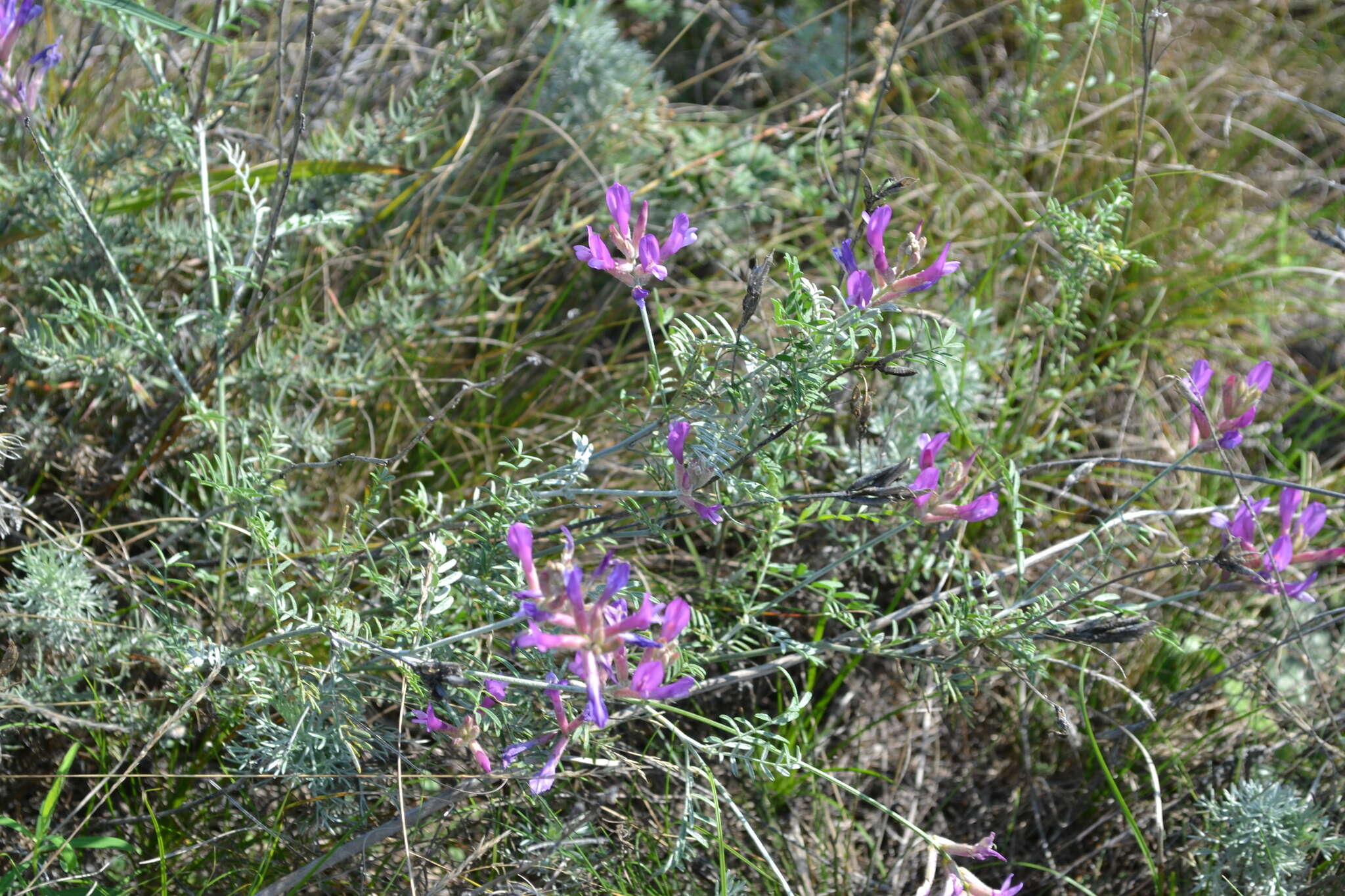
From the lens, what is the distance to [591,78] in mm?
2697

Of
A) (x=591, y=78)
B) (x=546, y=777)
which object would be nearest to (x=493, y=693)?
(x=546, y=777)

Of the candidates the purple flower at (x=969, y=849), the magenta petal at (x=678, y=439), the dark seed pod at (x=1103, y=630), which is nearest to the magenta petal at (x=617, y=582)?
the magenta petal at (x=678, y=439)

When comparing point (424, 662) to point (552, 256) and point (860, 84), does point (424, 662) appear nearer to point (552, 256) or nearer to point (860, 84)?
point (552, 256)

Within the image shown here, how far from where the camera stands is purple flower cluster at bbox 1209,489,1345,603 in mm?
1588

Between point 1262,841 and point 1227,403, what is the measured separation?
70cm

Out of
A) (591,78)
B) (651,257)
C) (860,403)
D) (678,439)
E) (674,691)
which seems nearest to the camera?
(674,691)

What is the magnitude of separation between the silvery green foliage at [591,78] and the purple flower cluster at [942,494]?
58.7 inches

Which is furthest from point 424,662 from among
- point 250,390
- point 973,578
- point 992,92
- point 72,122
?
point 992,92

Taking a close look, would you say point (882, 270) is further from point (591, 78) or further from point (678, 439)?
point (591, 78)

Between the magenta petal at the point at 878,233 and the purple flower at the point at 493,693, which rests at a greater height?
the magenta petal at the point at 878,233

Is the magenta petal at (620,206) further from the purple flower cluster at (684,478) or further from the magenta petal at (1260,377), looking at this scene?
the magenta petal at (1260,377)

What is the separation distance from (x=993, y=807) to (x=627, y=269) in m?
1.30

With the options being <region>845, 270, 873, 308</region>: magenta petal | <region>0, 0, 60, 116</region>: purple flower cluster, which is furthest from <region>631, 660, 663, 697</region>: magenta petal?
<region>0, 0, 60, 116</region>: purple flower cluster

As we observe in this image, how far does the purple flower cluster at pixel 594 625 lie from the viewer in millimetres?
1137
